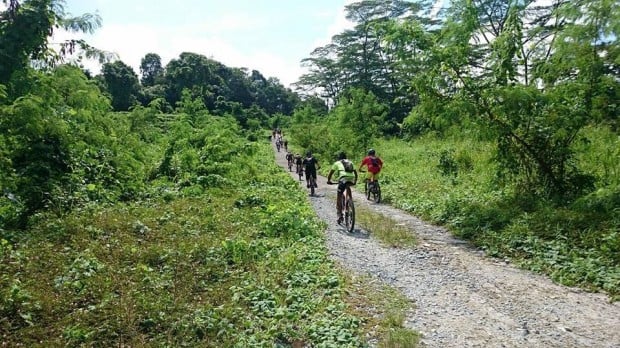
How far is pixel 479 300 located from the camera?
6629 millimetres

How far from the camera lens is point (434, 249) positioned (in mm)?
9664

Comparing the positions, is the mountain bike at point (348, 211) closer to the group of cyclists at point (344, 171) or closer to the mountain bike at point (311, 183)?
the group of cyclists at point (344, 171)

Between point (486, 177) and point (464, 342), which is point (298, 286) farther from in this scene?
point (486, 177)

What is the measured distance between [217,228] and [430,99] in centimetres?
682

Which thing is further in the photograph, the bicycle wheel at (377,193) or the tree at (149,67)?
the tree at (149,67)

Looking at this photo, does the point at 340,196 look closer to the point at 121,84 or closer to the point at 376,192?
the point at 376,192

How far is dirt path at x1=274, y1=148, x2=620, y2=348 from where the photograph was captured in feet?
17.8

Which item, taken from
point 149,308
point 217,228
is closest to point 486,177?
point 217,228

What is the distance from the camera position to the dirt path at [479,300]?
214 inches

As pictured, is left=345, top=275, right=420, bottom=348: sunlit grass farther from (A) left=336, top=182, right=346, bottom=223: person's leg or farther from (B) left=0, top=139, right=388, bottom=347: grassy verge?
(A) left=336, top=182, right=346, bottom=223: person's leg

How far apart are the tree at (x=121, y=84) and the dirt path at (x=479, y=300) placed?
2167 inches

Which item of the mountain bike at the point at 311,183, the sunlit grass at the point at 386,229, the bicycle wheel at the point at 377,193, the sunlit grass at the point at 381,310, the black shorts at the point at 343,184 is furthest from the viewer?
the mountain bike at the point at 311,183

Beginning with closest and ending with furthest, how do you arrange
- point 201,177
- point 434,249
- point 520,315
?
point 520,315
point 434,249
point 201,177

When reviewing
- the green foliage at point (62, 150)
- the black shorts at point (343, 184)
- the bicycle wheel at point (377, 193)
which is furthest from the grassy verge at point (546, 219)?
the green foliage at point (62, 150)
